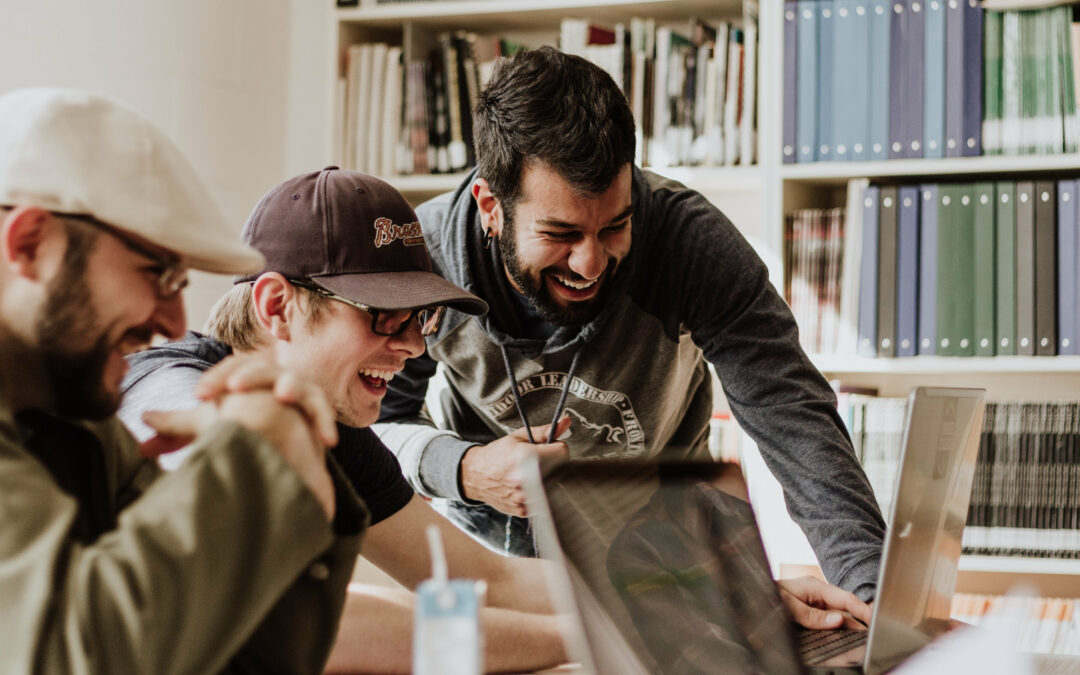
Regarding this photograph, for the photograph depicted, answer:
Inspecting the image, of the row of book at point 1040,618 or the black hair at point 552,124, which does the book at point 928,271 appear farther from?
the black hair at point 552,124

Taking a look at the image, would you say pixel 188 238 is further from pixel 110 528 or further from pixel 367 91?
pixel 367 91

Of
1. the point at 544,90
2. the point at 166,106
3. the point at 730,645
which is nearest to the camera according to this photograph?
the point at 730,645

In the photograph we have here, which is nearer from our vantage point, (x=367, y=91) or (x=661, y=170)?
(x=661, y=170)

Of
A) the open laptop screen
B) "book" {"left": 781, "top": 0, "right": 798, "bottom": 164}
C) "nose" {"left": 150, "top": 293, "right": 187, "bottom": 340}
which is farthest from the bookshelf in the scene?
"nose" {"left": 150, "top": 293, "right": 187, "bottom": 340}

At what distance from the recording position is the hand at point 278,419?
2.29 ft

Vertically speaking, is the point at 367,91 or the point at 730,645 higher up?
the point at 367,91

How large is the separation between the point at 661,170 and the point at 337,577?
5.87ft

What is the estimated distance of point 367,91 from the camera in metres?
2.67

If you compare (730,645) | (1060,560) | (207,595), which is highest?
(207,595)

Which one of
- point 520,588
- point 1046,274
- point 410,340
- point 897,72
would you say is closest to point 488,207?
point 410,340

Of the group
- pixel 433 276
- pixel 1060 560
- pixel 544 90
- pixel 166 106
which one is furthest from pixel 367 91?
pixel 1060 560

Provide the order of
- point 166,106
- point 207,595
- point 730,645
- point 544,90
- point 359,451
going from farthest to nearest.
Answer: point 166,106
point 544,90
point 359,451
point 730,645
point 207,595

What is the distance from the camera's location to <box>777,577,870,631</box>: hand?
121 cm

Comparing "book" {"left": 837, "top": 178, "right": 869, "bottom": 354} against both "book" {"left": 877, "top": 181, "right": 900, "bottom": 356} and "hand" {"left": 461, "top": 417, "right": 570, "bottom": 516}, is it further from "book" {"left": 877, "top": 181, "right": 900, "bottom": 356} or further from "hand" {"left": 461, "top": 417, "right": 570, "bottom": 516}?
"hand" {"left": 461, "top": 417, "right": 570, "bottom": 516}
